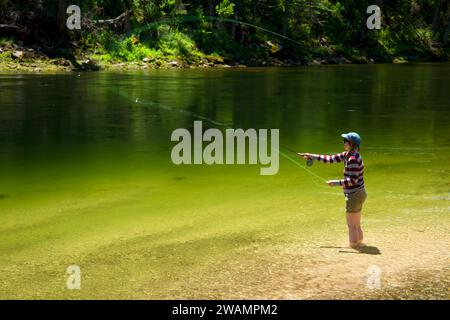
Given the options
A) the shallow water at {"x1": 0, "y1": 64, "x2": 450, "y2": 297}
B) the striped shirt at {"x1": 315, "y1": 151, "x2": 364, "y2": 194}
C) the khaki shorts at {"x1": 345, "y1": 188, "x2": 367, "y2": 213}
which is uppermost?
the striped shirt at {"x1": 315, "y1": 151, "x2": 364, "y2": 194}

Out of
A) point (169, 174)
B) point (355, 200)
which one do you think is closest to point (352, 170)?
point (355, 200)

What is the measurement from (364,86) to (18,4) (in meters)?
26.2

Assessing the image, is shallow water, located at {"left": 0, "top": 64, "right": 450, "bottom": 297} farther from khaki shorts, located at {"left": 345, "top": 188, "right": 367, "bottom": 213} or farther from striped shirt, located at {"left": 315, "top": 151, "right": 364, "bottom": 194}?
striped shirt, located at {"left": 315, "top": 151, "right": 364, "bottom": 194}

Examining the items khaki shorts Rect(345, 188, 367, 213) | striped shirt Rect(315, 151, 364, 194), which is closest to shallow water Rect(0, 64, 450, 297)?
khaki shorts Rect(345, 188, 367, 213)

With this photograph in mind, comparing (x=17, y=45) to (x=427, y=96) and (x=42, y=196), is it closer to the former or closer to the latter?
(x=427, y=96)

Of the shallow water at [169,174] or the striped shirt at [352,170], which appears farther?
the shallow water at [169,174]

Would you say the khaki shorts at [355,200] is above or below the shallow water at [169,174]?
above

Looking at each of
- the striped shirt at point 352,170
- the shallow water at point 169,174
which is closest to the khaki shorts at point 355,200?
the striped shirt at point 352,170

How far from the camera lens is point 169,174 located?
1065 centimetres

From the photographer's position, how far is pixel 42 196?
9.17m

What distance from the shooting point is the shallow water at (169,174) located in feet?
24.8

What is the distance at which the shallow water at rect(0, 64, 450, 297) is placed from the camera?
297 inches

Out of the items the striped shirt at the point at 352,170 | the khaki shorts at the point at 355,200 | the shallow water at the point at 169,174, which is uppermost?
the striped shirt at the point at 352,170

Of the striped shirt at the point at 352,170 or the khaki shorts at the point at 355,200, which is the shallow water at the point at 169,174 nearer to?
the khaki shorts at the point at 355,200
